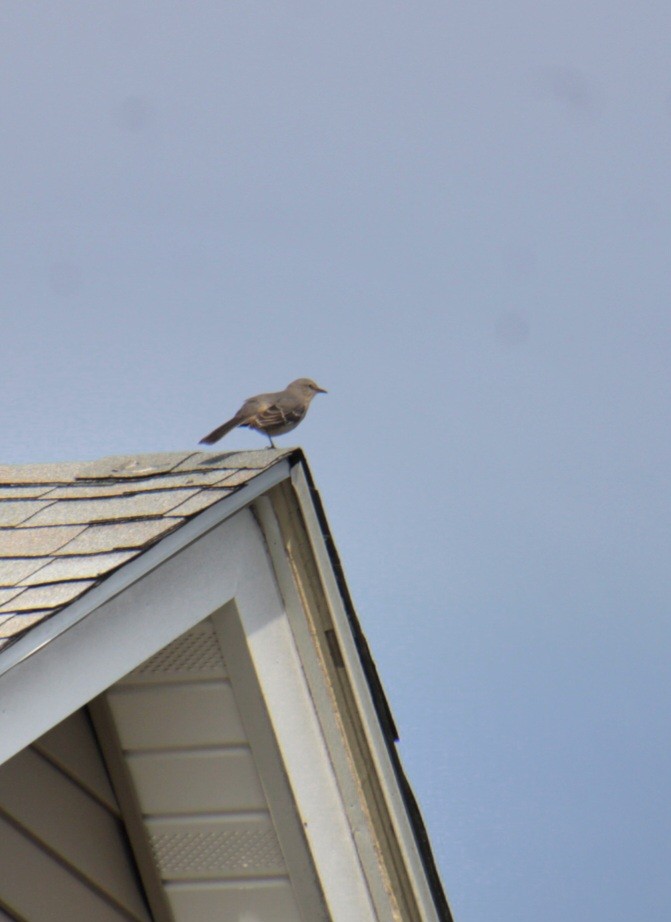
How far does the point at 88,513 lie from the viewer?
359cm

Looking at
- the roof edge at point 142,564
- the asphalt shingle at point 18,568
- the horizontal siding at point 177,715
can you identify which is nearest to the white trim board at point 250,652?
the roof edge at point 142,564

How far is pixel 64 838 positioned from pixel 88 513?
886 millimetres

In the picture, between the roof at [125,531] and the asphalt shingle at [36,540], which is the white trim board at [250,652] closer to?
the roof at [125,531]

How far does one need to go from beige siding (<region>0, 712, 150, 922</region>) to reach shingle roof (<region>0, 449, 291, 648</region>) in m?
0.57

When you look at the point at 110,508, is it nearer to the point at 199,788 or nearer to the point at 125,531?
the point at 125,531

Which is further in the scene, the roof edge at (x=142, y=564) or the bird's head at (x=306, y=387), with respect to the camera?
the bird's head at (x=306, y=387)

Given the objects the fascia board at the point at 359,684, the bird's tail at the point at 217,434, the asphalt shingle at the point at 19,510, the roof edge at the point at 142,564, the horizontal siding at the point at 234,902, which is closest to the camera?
the roof edge at the point at 142,564

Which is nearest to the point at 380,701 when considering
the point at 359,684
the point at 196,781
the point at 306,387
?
the point at 359,684

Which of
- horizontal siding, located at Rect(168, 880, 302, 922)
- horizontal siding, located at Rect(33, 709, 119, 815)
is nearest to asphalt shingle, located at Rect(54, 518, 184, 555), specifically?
horizontal siding, located at Rect(33, 709, 119, 815)

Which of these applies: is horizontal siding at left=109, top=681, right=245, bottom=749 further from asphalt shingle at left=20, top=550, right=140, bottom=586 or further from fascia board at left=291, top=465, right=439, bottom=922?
asphalt shingle at left=20, top=550, right=140, bottom=586

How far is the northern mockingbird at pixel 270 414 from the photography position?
20.3ft

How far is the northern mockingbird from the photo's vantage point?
6183mm

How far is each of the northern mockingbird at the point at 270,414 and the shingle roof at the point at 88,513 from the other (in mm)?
1921

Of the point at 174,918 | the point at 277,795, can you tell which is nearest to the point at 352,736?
the point at 277,795
